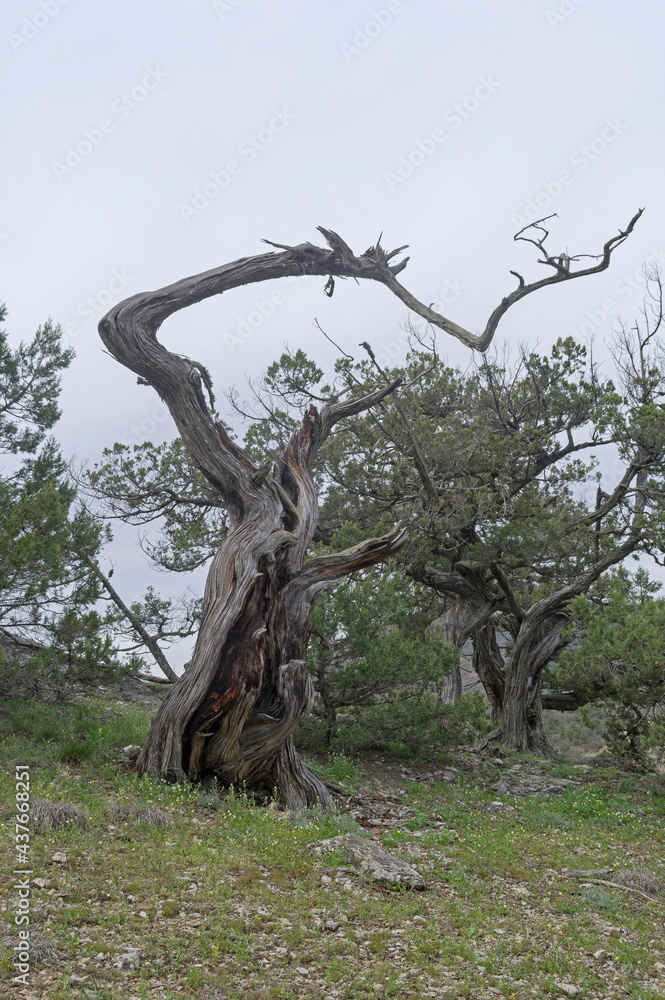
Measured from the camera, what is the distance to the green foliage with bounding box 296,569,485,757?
33.4 feet

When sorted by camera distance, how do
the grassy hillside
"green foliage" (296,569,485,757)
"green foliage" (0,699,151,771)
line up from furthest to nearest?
"green foliage" (296,569,485,757), "green foliage" (0,699,151,771), the grassy hillside

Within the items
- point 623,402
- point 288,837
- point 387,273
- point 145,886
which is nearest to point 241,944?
point 145,886

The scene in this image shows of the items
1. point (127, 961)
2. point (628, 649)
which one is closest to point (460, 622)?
point (628, 649)

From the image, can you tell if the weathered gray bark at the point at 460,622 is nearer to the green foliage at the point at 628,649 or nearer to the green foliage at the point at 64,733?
the green foliage at the point at 628,649

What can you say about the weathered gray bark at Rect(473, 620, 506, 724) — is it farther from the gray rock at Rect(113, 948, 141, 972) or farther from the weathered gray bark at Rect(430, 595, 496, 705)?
the gray rock at Rect(113, 948, 141, 972)

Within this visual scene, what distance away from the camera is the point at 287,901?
4.75 meters

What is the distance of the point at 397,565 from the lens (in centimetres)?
1377

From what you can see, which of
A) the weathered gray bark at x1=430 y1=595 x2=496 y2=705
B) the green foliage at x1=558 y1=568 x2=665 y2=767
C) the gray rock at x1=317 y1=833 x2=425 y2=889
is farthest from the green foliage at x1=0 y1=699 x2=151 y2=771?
the weathered gray bark at x1=430 y1=595 x2=496 y2=705

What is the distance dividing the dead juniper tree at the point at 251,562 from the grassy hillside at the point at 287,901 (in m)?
0.57

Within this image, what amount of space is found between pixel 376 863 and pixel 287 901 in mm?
1167

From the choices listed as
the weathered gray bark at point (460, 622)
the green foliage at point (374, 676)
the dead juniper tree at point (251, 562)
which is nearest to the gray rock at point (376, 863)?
the dead juniper tree at point (251, 562)

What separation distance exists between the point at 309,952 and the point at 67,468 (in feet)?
27.5

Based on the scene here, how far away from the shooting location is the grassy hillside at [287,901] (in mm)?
3891

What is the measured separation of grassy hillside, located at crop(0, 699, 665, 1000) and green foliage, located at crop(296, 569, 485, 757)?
2316mm
